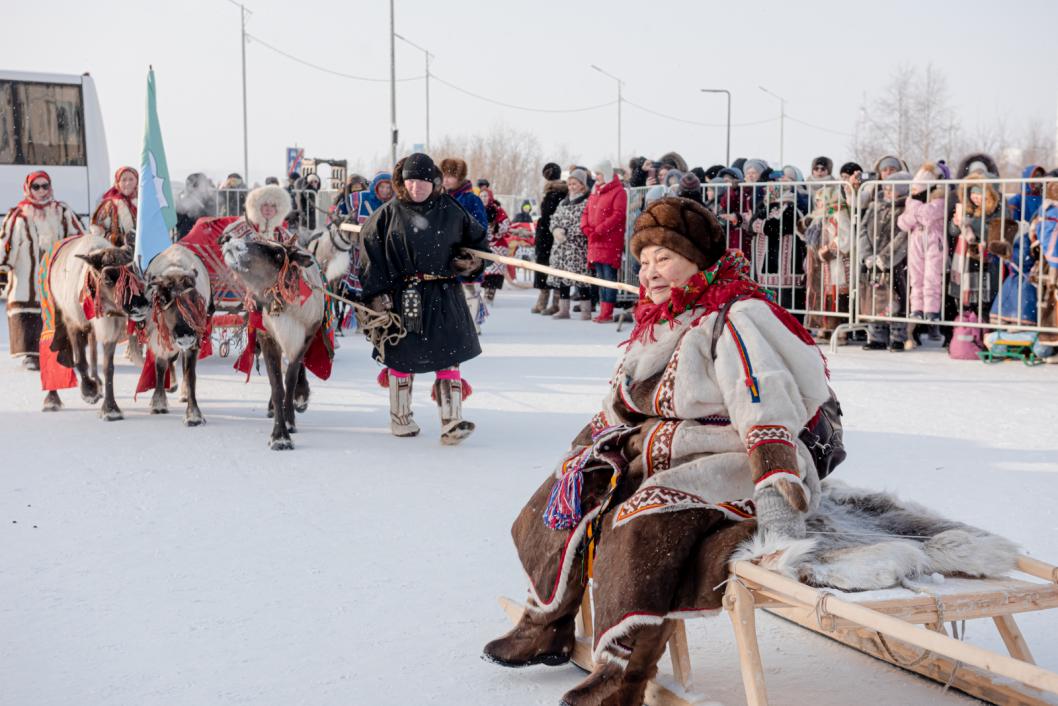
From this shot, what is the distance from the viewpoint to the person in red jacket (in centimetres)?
1410

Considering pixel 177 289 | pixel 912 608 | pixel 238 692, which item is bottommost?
pixel 238 692

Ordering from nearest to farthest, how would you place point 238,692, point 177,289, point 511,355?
point 238,692 < point 177,289 < point 511,355

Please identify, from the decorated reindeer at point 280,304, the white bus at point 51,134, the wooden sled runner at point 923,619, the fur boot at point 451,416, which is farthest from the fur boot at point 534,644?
the white bus at point 51,134

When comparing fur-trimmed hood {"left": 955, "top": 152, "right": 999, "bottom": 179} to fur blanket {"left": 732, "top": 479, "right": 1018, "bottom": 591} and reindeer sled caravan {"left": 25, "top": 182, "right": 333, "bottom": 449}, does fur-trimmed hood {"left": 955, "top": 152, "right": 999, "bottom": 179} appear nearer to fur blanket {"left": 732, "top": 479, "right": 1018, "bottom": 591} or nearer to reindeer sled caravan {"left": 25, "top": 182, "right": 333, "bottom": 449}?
reindeer sled caravan {"left": 25, "top": 182, "right": 333, "bottom": 449}

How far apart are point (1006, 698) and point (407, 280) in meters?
4.52

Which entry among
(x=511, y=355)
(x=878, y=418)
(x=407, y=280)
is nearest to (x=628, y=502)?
(x=407, y=280)

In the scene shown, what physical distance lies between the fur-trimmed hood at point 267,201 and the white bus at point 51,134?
1192 centimetres

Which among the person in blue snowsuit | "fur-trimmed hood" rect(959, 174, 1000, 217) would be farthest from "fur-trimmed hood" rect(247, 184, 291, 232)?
the person in blue snowsuit

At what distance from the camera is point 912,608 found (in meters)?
2.79

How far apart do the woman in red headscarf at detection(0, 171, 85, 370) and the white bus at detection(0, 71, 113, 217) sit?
8.84 m

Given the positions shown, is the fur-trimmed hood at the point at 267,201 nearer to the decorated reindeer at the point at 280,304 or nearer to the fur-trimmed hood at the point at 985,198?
the decorated reindeer at the point at 280,304

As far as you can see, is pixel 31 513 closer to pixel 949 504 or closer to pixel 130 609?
pixel 130 609

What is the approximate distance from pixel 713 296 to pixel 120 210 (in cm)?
699

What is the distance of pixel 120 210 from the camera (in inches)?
370
